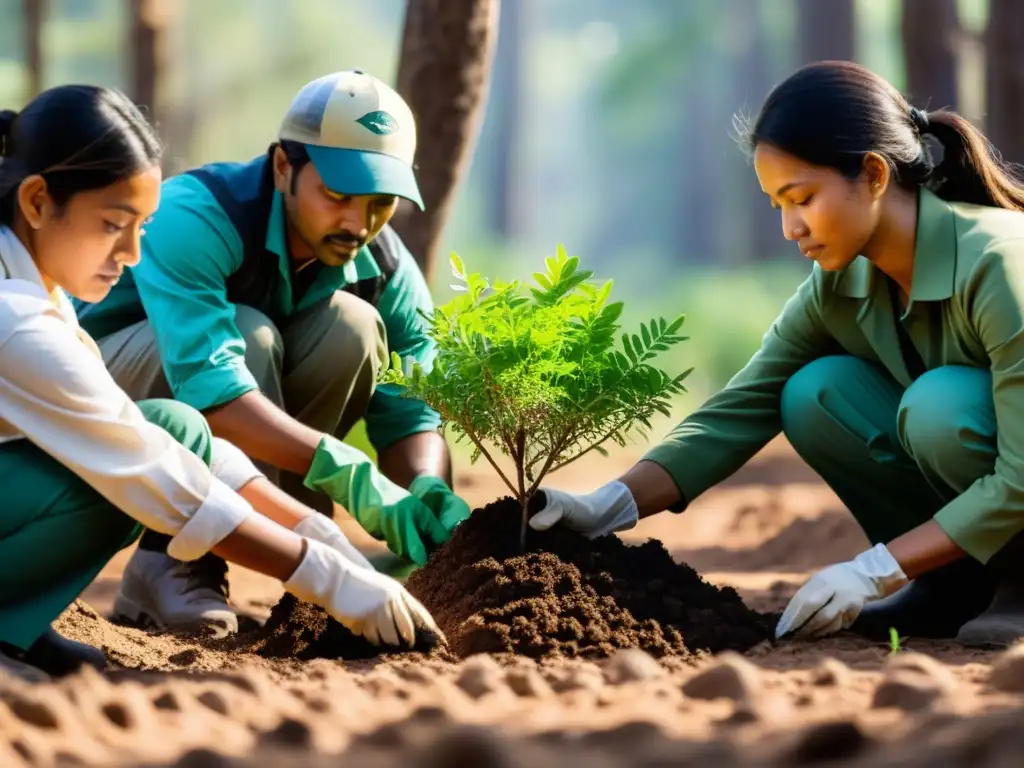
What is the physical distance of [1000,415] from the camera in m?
2.95

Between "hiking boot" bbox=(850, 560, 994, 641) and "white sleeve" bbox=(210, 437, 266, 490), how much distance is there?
148 cm

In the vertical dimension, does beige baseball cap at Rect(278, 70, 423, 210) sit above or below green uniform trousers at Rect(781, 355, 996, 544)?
above

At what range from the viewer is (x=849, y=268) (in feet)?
10.9

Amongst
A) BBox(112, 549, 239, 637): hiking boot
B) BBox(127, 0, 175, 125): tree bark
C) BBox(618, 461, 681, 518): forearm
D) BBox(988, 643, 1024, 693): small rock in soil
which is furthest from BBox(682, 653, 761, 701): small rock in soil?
BBox(127, 0, 175, 125): tree bark

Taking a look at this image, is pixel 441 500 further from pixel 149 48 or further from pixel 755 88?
pixel 755 88

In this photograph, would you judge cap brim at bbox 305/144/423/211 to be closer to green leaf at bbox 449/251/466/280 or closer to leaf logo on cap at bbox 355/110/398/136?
leaf logo on cap at bbox 355/110/398/136

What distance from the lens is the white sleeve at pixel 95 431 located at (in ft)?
8.06

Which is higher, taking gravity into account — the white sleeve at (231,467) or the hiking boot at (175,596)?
the white sleeve at (231,467)

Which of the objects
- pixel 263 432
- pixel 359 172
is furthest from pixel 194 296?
pixel 359 172

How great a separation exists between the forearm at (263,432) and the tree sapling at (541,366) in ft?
1.47

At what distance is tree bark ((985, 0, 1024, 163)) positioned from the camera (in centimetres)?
729

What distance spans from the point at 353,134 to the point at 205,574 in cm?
126

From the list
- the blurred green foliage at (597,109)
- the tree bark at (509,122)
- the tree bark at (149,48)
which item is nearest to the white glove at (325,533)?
the tree bark at (149,48)

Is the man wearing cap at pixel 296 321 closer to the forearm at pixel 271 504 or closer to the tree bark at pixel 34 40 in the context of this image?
the forearm at pixel 271 504
